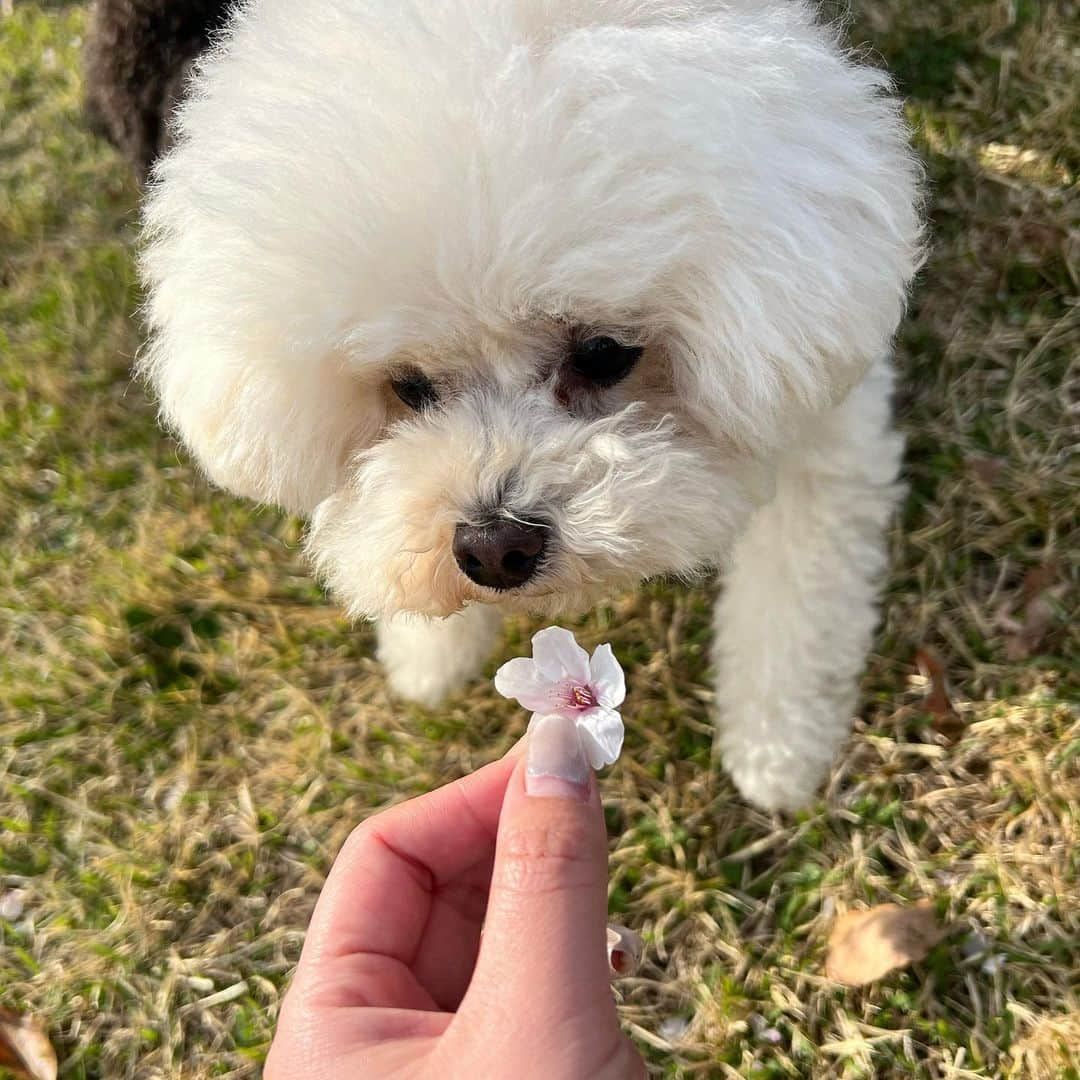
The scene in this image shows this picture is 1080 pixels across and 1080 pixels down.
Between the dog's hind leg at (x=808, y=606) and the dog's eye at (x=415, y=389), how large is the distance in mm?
678

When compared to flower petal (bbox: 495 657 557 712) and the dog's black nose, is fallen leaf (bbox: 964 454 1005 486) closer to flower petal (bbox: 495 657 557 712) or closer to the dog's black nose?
the dog's black nose

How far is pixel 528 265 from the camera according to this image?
1158 millimetres

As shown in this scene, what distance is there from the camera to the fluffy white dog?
115 centimetres

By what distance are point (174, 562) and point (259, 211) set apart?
1.26m

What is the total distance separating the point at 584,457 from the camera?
1.29 m

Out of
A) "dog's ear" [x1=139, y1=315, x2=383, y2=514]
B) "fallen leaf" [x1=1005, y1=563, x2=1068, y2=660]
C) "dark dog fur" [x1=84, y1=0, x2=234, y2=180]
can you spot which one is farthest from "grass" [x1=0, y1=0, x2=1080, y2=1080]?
"dog's ear" [x1=139, y1=315, x2=383, y2=514]

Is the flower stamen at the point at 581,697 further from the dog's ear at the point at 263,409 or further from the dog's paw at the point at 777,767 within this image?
the dog's paw at the point at 777,767

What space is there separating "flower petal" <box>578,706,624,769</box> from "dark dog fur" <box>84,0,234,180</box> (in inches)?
60.7

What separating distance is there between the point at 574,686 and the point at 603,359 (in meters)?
0.48

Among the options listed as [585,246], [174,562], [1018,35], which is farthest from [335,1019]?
[1018,35]

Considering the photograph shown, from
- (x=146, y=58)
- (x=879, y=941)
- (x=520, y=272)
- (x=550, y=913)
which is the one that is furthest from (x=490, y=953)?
(x=146, y=58)

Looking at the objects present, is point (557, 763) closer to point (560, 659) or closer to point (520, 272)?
point (560, 659)

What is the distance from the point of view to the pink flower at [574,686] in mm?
1090

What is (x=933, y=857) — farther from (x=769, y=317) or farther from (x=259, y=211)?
(x=259, y=211)
